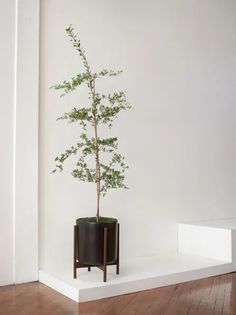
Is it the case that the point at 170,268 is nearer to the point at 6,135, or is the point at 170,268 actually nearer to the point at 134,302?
the point at 134,302

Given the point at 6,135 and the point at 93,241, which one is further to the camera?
the point at 6,135

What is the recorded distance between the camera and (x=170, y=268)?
318cm

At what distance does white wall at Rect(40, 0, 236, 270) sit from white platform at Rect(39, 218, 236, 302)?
183mm

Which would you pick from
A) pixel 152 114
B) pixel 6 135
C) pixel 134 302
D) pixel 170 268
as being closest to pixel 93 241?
pixel 134 302

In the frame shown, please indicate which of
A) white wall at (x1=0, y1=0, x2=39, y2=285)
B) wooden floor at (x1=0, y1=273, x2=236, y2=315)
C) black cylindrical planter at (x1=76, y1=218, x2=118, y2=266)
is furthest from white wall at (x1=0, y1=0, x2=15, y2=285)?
black cylindrical planter at (x1=76, y1=218, x2=118, y2=266)

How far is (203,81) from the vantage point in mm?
4277

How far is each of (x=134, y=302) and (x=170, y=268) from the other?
72 cm

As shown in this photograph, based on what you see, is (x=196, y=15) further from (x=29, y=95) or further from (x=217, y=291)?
(x=217, y=291)

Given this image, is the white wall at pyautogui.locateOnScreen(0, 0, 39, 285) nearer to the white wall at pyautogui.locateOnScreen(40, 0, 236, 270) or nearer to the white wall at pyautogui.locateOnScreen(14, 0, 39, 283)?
the white wall at pyautogui.locateOnScreen(14, 0, 39, 283)

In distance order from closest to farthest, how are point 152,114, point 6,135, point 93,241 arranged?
point 93,241, point 6,135, point 152,114

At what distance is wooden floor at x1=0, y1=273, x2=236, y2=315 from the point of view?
2359 millimetres

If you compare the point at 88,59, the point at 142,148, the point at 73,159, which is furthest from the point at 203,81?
the point at 73,159

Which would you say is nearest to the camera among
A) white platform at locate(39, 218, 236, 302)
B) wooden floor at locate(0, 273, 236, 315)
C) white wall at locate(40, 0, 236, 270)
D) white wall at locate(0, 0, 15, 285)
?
wooden floor at locate(0, 273, 236, 315)

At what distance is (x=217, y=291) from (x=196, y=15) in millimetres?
2915
